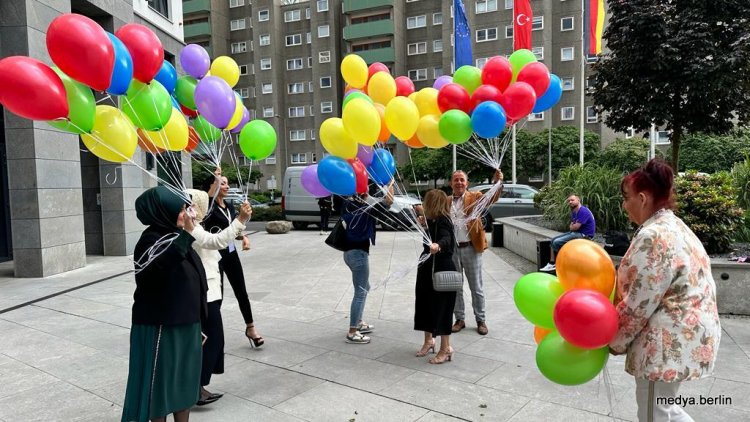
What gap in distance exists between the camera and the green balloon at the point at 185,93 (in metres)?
4.78

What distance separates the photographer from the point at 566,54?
35.5 m

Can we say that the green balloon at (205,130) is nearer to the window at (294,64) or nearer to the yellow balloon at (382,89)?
the yellow balloon at (382,89)

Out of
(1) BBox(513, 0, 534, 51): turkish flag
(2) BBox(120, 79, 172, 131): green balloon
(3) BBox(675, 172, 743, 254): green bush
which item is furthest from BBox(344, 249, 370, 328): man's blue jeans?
(1) BBox(513, 0, 534, 51): turkish flag

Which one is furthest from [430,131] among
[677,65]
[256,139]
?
[677,65]

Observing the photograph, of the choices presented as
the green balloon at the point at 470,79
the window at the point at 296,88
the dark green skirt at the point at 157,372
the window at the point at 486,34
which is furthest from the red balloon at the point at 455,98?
the window at the point at 296,88

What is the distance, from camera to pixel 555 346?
7.84 feet

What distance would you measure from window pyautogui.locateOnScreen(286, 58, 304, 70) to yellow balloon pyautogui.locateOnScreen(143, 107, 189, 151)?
4390cm

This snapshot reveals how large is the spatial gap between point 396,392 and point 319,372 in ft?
2.65

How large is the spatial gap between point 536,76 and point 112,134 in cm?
400

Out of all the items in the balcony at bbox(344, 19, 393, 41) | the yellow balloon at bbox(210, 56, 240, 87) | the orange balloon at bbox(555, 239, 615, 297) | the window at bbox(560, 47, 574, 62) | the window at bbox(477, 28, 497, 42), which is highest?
the balcony at bbox(344, 19, 393, 41)

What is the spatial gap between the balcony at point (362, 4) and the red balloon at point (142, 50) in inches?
1559

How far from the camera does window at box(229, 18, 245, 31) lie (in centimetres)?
4869

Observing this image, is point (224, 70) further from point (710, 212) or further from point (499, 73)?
point (710, 212)

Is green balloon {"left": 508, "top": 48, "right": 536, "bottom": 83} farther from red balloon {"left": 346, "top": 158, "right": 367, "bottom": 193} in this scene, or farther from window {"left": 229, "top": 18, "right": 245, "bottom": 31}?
window {"left": 229, "top": 18, "right": 245, "bottom": 31}
